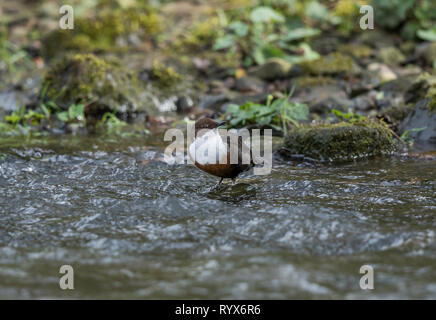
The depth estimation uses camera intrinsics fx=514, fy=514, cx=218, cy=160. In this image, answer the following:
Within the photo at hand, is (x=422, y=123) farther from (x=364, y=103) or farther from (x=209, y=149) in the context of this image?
(x=209, y=149)

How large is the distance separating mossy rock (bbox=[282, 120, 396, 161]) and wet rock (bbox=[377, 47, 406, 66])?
385 centimetres

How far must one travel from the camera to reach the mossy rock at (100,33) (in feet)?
36.7

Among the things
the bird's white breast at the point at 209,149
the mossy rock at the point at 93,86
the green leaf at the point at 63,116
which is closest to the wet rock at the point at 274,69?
the mossy rock at the point at 93,86

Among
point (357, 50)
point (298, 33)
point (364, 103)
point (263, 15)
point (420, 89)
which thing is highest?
point (263, 15)

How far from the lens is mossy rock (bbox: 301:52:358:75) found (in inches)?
367

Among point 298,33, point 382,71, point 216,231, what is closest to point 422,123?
point 382,71

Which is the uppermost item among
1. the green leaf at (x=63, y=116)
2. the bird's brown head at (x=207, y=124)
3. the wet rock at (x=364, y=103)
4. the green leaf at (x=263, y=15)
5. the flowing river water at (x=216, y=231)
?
the green leaf at (x=263, y=15)

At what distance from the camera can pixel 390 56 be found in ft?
32.1

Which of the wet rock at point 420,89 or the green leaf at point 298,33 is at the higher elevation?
the green leaf at point 298,33

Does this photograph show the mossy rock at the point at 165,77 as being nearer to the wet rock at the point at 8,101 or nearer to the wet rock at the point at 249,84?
the wet rock at the point at 249,84

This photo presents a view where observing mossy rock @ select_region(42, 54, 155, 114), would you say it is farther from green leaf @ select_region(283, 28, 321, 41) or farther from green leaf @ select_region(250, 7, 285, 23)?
green leaf @ select_region(283, 28, 321, 41)

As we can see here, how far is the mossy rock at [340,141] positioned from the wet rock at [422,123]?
1.74 ft

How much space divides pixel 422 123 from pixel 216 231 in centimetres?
404
